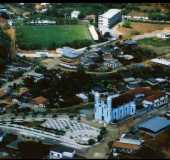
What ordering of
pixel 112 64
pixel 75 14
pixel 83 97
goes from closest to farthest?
pixel 83 97, pixel 112 64, pixel 75 14

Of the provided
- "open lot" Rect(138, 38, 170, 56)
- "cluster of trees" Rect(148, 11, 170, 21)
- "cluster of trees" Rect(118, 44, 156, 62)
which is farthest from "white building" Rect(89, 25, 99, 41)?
"cluster of trees" Rect(148, 11, 170, 21)

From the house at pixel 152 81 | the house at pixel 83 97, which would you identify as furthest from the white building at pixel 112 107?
the house at pixel 152 81

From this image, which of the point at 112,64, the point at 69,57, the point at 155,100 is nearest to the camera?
the point at 155,100

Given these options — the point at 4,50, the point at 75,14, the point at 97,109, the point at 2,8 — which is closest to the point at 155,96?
the point at 97,109

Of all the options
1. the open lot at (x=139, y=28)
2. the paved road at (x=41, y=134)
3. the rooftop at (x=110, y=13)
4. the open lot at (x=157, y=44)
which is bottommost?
the paved road at (x=41, y=134)

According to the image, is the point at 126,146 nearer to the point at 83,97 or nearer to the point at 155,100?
the point at 155,100

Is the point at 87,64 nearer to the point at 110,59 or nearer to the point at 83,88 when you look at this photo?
the point at 110,59

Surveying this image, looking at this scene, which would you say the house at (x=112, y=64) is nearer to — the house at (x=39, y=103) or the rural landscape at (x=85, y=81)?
the rural landscape at (x=85, y=81)

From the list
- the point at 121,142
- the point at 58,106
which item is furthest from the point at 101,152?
the point at 58,106
